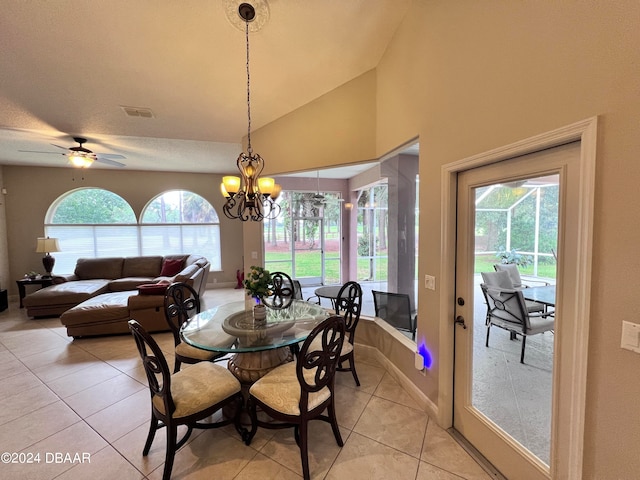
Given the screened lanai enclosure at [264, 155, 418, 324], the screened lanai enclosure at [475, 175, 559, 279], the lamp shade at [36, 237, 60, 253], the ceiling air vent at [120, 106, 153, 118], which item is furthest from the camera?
the screened lanai enclosure at [264, 155, 418, 324]

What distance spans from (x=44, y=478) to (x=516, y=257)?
3425 millimetres

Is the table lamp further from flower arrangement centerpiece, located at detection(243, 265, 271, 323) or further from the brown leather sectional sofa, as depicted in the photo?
flower arrangement centerpiece, located at detection(243, 265, 271, 323)

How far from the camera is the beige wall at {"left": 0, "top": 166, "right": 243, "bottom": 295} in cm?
570

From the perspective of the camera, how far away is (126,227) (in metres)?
6.49

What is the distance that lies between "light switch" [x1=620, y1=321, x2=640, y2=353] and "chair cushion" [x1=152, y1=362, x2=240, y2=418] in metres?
2.13

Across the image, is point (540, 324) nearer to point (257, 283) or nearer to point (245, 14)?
point (257, 283)

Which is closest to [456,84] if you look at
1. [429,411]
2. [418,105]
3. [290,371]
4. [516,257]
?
[418,105]

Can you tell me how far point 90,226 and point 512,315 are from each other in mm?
8325

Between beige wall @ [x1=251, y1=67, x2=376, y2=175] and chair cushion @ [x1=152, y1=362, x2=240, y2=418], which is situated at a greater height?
beige wall @ [x1=251, y1=67, x2=376, y2=175]

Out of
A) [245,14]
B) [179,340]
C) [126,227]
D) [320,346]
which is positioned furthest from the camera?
[126,227]

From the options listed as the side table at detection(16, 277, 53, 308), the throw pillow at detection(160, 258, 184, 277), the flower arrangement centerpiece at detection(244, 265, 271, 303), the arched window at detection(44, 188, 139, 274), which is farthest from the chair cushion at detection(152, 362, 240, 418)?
the arched window at detection(44, 188, 139, 274)

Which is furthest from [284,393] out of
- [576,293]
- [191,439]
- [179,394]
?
[576,293]

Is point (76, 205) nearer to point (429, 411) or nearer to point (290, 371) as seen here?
point (290, 371)

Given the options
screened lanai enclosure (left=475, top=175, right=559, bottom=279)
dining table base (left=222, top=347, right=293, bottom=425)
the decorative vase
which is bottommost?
dining table base (left=222, top=347, right=293, bottom=425)
